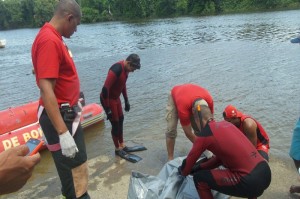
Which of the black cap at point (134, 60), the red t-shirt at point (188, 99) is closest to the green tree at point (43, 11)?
the black cap at point (134, 60)

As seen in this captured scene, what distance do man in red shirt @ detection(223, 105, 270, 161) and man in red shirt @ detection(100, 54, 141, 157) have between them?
5.55 feet

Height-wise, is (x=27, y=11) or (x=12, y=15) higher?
(x=27, y=11)

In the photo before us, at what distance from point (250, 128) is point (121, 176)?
1.96 metres

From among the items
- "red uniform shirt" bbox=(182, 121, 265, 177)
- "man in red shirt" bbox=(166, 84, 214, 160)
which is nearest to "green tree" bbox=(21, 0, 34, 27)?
"man in red shirt" bbox=(166, 84, 214, 160)

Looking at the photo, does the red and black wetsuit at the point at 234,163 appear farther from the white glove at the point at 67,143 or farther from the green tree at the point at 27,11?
the green tree at the point at 27,11

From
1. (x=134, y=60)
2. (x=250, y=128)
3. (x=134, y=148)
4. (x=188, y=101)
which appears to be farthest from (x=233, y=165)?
(x=134, y=148)

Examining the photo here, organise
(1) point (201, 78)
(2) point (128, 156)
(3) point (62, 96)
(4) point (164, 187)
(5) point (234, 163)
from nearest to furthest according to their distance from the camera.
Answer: (3) point (62, 96) < (5) point (234, 163) < (4) point (164, 187) < (2) point (128, 156) < (1) point (201, 78)

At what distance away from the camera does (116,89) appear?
18.2 ft

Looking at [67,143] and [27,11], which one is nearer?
[67,143]

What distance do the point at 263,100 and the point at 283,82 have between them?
86.3 inches

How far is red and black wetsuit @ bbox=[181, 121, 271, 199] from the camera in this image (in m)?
3.23

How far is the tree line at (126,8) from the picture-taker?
174 ft

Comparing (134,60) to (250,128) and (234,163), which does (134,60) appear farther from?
(234,163)

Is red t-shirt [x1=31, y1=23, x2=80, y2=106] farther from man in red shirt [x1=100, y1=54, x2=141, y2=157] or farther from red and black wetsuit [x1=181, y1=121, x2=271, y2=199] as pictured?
man in red shirt [x1=100, y1=54, x2=141, y2=157]
